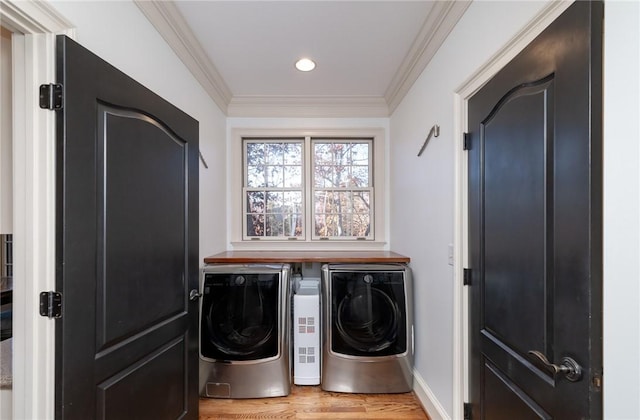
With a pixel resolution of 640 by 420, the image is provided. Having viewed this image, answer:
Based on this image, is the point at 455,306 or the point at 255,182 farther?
the point at 255,182

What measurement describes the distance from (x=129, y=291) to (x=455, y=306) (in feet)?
5.35

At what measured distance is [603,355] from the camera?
0.81 metres

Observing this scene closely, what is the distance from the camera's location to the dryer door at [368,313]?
2277mm

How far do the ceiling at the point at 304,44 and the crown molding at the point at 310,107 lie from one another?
0.01 metres

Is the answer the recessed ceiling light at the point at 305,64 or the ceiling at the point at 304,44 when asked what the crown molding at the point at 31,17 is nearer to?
the ceiling at the point at 304,44

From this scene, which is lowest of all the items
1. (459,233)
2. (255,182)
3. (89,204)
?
(459,233)

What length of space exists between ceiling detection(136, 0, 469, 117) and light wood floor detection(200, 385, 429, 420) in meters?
2.45

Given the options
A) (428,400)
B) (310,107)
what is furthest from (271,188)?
(428,400)

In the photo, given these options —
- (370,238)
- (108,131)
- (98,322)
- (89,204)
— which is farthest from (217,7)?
(370,238)

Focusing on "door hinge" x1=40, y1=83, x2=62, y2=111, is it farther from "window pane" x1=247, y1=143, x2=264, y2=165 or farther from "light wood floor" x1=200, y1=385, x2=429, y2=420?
"window pane" x1=247, y1=143, x2=264, y2=165

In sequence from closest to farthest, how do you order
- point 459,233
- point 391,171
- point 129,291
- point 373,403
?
point 129,291 → point 459,233 → point 373,403 → point 391,171

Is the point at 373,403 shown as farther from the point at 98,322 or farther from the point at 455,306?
the point at 98,322

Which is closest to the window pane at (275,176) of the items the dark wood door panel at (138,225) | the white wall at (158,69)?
the white wall at (158,69)

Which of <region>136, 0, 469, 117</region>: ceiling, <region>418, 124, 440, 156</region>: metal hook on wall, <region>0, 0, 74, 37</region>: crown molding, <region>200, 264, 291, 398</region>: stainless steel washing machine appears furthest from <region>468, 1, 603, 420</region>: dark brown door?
<region>0, 0, 74, 37</region>: crown molding
